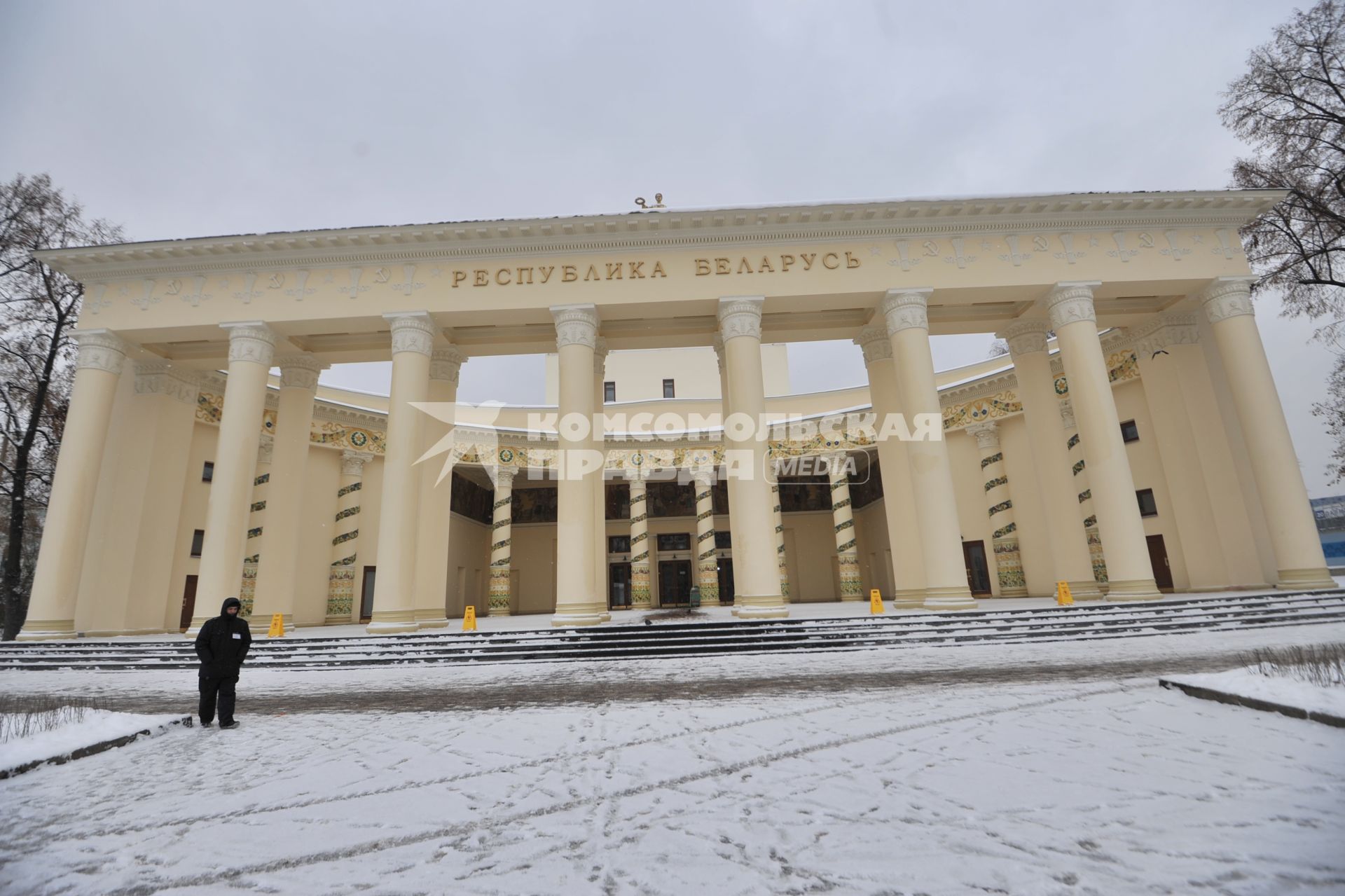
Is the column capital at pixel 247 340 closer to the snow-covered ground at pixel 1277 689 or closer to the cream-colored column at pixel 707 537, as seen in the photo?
the cream-colored column at pixel 707 537

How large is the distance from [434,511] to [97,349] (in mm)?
8432

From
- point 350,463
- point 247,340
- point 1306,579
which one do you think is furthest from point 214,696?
point 1306,579

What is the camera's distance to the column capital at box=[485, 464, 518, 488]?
84.6ft

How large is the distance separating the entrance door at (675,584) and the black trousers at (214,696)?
2460cm

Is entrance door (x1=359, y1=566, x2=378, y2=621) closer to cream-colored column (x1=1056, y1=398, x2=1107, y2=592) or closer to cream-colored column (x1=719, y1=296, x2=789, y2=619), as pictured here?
cream-colored column (x1=719, y1=296, x2=789, y2=619)

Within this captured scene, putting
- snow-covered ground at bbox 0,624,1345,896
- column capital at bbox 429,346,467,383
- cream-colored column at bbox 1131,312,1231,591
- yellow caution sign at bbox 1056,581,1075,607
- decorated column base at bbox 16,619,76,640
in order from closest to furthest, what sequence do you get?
1. snow-covered ground at bbox 0,624,1345,896
2. decorated column base at bbox 16,619,76,640
3. yellow caution sign at bbox 1056,581,1075,607
4. cream-colored column at bbox 1131,312,1231,591
5. column capital at bbox 429,346,467,383

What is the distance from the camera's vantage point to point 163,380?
52.5 feet

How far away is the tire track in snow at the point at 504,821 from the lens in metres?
2.55

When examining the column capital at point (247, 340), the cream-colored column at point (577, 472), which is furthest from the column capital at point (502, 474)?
the cream-colored column at point (577, 472)

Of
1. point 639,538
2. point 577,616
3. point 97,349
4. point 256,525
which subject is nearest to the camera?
point 577,616

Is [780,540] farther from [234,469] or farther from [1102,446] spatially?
[234,469]

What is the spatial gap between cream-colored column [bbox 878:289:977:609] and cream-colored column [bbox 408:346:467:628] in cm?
1119

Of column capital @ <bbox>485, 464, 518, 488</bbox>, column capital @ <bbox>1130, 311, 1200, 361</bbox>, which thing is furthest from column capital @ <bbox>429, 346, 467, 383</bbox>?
column capital @ <bbox>1130, 311, 1200, 361</bbox>

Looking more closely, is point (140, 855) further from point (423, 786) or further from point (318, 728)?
point (318, 728)
